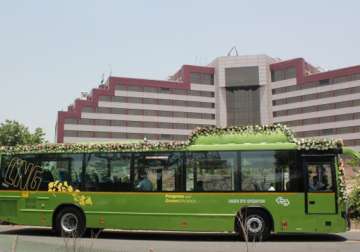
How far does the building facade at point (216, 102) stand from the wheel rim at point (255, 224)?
290 ft

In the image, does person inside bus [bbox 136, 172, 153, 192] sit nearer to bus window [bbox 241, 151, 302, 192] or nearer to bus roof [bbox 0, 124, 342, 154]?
bus roof [bbox 0, 124, 342, 154]

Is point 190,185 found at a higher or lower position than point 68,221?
higher

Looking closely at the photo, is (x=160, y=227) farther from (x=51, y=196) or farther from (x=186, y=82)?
(x=186, y=82)

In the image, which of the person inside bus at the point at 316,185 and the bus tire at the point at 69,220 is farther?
the bus tire at the point at 69,220

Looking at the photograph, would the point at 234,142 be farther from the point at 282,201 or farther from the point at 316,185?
the point at 316,185

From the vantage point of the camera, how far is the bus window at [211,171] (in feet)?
47.4

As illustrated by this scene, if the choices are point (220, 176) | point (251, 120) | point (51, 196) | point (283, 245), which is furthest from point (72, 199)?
point (251, 120)

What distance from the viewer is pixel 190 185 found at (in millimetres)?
14695

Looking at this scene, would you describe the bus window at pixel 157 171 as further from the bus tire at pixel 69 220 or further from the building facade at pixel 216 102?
the building facade at pixel 216 102

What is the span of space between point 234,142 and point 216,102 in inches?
4067

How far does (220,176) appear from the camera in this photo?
14.5 meters

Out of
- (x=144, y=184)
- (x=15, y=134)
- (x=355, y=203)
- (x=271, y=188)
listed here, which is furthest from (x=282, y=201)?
(x=15, y=134)

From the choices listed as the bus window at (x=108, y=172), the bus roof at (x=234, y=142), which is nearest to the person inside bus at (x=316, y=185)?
the bus roof at (x=234, y=142)

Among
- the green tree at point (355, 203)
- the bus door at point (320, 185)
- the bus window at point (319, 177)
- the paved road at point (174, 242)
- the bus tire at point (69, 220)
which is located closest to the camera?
the paved road at point (174, 242)
